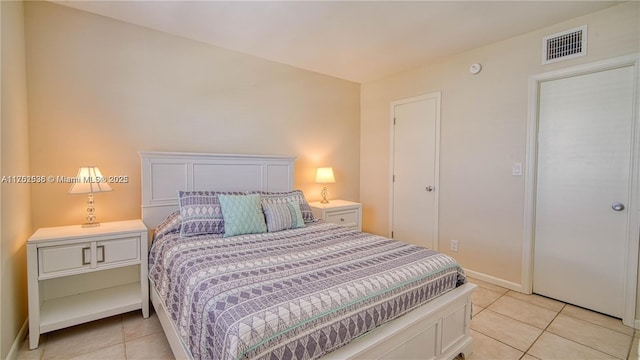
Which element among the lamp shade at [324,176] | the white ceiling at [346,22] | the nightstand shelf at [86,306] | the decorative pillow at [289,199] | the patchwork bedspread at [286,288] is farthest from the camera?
the lamp shade at [324,176]

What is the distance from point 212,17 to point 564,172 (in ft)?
10.9

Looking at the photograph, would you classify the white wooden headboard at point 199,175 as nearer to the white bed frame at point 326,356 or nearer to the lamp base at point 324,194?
the white bed frame at point 326,356

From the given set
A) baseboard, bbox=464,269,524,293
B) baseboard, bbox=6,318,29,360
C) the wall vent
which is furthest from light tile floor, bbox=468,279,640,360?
baseboard, bbox=6,318,29,360

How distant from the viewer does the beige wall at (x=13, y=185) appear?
5.75ft

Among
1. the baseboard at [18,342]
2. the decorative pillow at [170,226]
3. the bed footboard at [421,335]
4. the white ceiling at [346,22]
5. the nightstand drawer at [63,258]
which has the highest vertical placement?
the white ceiling at [346,22]

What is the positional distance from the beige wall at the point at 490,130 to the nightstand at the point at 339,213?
3.34 ft

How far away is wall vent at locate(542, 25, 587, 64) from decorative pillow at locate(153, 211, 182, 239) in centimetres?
347

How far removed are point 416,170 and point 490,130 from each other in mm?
949

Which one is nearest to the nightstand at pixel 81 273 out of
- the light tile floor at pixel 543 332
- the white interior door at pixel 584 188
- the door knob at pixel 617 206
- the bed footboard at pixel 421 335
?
the bed footboard at pixel 421 335

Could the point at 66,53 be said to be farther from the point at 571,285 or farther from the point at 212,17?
the point at 571,285

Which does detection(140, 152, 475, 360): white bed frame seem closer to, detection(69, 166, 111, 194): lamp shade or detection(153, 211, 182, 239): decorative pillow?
detection(153, 211, 182, 239): decorative pillow

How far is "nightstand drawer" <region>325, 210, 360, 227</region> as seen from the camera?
357 centimetres

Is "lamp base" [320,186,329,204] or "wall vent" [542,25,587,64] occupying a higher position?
"wall vent" [542,25,587,64]

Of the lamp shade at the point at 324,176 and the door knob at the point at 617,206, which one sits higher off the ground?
the lamp shade at the point at 324,176
